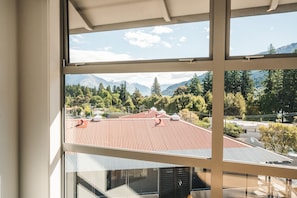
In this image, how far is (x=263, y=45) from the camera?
1.74 meters

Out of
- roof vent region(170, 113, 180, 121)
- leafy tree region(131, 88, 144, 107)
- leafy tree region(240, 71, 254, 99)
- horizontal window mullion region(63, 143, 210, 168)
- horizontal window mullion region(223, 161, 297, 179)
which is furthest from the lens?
leafy tree region(131, 88, 144, 107)

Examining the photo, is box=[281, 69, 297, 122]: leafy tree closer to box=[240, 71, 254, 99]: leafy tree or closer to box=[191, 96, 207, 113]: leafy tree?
box=[240, 71, 254, 99]: leafy tree

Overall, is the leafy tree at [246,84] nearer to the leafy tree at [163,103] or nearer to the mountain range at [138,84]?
the mountain range at [138,84]

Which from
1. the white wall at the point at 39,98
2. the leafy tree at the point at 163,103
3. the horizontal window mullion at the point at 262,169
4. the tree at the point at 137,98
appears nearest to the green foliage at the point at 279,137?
the horizontal window mullion at the point at 262,169

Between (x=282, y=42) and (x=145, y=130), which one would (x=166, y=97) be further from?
(x=282, y=42)

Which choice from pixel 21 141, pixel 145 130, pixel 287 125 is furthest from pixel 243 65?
pixel 21 141

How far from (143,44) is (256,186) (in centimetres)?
135

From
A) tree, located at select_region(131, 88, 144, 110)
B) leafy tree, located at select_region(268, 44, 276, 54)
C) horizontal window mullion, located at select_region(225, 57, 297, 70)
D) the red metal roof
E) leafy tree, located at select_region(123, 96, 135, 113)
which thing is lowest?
the red metal roof

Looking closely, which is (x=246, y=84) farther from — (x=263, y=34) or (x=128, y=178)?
(x=128, y=178)

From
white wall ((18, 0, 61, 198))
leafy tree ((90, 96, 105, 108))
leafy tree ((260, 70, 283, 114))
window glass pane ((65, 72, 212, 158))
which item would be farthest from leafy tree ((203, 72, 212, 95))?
white wall ((18, 0, 61, 198))

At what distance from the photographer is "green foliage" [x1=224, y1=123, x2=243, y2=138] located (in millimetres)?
1798

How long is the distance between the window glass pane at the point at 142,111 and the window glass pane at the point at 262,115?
166 mm

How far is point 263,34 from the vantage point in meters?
1.74

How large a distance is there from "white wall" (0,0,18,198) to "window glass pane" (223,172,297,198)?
5.97 feet
